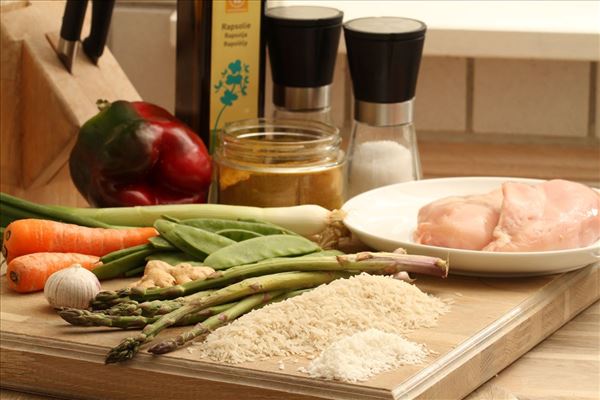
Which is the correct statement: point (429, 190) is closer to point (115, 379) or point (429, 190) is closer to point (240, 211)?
point (240, 211)

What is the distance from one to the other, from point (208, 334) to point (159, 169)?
44 centimetres

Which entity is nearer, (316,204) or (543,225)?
(543,225)

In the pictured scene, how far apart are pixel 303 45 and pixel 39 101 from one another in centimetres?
→ 38

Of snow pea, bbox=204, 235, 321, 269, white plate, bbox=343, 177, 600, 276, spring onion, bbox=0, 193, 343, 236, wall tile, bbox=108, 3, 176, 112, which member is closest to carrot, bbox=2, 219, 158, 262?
spring onion, bbox=0, 193, 343, 236

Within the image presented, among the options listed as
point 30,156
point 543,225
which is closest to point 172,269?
point 543,225

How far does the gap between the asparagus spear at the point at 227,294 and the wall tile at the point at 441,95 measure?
0.81 metres

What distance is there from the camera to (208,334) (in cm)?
116

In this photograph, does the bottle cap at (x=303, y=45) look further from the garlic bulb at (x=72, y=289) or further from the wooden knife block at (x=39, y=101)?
the garlic bulb at (x=72, y=289)

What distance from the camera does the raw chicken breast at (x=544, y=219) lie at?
131 cm

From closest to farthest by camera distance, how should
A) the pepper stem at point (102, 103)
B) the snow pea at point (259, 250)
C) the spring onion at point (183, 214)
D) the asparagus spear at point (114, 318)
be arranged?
the asparagus spear at point (114, 318)
the snow pea at point (259, 250)
the spring onion at point (183, 214)
the pepper stem at point (102, 103)

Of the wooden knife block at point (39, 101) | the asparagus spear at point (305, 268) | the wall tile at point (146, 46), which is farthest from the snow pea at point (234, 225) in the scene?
the wall tile at point (146, 46)

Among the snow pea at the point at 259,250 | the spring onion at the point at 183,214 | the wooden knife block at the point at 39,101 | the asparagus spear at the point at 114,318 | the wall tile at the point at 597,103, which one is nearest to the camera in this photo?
the asparagus spear at the point at 114,318

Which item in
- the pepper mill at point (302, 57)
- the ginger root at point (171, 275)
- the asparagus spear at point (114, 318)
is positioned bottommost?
the asparagus spear at point (114, 318)

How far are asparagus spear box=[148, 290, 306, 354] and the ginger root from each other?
0.20 ft
